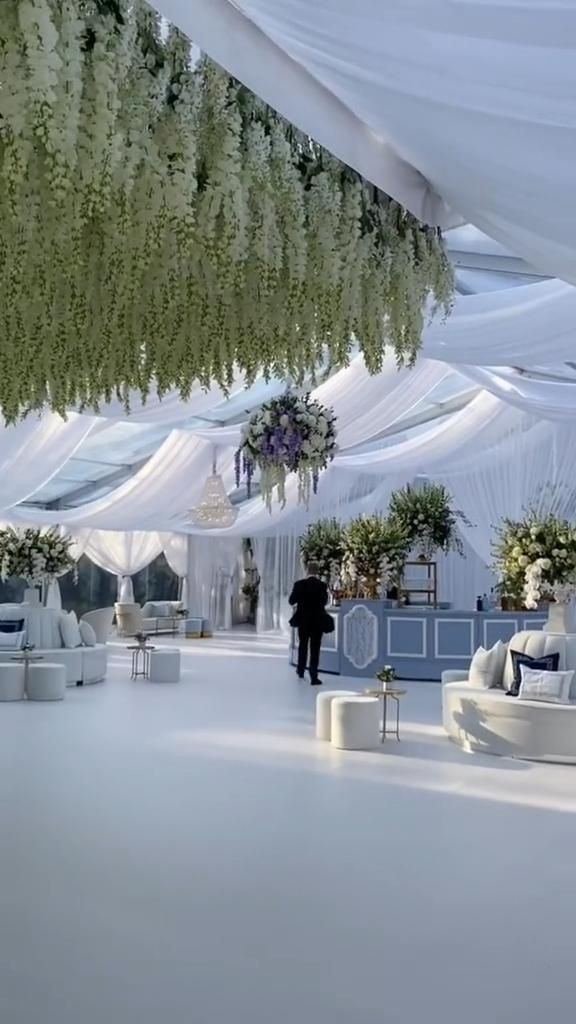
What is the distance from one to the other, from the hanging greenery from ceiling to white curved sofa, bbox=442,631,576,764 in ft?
11.8

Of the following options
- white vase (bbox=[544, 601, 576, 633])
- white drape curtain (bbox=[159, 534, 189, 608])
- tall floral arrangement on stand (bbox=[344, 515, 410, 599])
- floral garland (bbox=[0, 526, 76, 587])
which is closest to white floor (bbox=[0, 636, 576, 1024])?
white vase (bbox=[544, 601, 576, 633])

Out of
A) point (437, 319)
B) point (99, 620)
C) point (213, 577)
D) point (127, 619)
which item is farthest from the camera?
point (213, 577)

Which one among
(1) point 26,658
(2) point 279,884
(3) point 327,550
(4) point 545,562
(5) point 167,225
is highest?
(5) point 167,225

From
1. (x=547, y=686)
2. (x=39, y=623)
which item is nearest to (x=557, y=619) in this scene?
(x=547, y=686)

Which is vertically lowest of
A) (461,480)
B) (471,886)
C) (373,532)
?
(471,886)

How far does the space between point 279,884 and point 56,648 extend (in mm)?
8159

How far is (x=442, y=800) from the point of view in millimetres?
5785

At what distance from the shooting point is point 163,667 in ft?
39.0

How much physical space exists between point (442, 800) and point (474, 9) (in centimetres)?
484

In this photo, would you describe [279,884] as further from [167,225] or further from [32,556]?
[32,556]

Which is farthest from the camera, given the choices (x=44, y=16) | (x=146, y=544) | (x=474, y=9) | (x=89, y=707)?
(x=146, y=544)

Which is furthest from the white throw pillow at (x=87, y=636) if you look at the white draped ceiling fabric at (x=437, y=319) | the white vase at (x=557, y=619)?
the white vase at (x=557, y=619)

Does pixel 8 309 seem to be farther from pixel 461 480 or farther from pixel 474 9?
pixel 461 480

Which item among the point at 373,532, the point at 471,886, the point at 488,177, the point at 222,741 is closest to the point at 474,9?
the point at 488,177
